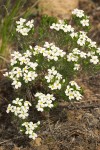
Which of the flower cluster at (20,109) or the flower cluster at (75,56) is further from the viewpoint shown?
the flower cluster at (75,56)

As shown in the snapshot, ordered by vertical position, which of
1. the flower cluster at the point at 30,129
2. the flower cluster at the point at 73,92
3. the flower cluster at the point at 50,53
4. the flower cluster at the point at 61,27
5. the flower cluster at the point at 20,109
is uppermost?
the flower cluster at the point at 61,27

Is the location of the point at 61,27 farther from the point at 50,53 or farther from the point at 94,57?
the point at 94,57

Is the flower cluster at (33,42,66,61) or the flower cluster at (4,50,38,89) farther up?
the flower cluster at (33,42,66,61)

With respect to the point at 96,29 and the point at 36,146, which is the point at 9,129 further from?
the point at 96,29

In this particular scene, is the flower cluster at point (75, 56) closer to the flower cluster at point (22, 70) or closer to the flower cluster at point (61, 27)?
the flower cluster at point (61, 27)

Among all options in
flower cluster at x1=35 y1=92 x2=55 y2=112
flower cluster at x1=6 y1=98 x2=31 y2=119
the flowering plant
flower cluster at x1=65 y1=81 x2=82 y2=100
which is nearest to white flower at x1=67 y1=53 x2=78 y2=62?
→ the flowering plant

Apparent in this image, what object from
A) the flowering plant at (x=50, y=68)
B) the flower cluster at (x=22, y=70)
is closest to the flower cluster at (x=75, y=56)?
the flowering plant at (x=50, y=68)

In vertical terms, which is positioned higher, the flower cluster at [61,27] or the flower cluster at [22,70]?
the flower cluster at [61,27]

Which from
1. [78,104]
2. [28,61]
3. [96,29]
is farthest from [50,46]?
[96,29]

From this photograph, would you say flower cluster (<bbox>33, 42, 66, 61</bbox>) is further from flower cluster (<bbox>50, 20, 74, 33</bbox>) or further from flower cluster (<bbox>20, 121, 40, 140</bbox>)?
flower cluster (<bbox>20, 121, 40, 140</bbox>)
